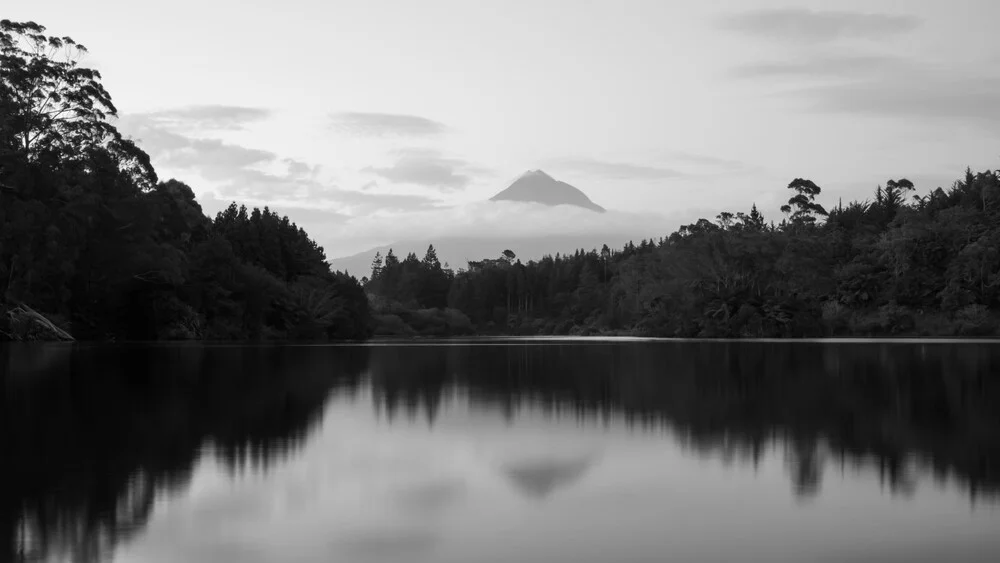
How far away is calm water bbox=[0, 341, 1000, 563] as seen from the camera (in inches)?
243

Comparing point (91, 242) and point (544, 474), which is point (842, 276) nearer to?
point (91, 242)

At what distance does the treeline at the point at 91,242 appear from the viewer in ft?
160

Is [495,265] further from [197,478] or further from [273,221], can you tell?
[197,478]

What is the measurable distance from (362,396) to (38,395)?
5375 millimetres

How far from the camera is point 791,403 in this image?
634 inches

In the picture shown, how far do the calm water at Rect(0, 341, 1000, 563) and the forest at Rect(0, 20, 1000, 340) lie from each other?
3589cm

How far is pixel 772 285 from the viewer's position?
257 ft

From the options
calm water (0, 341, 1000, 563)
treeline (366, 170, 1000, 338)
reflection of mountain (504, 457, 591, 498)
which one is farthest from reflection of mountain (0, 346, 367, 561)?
treeline (366, 170, 1000, 338)

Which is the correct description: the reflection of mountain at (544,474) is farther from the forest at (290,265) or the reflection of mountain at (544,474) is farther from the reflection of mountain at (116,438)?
the forest at (290,265)

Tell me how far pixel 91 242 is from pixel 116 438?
46839 millimetres

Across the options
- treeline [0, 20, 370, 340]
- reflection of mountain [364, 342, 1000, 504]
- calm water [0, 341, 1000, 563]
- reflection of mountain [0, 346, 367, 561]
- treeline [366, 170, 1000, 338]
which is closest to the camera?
calm water [0, 341, 1000, 563]

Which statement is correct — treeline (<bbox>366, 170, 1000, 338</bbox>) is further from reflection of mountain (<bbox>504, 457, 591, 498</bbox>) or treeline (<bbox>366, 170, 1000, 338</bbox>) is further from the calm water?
reflection of mountain (<bbox>504, 457, 591, 498</bbox>)

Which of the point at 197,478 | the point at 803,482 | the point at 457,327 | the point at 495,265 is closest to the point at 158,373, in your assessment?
the point at 197,478

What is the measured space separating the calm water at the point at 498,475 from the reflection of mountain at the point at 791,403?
79mm
